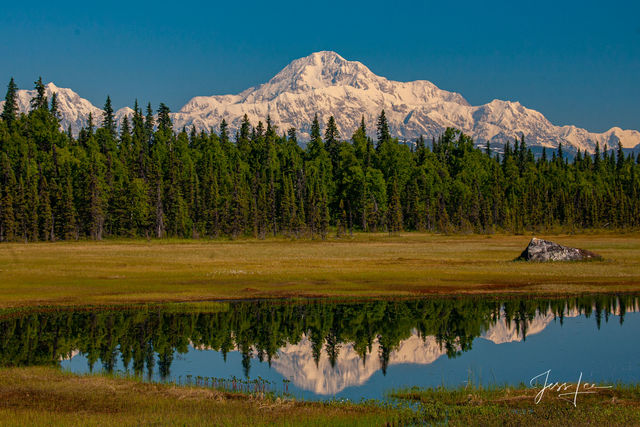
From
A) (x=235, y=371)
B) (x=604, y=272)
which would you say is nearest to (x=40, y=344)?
(x=235, y=371)

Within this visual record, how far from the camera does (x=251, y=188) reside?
15575cm

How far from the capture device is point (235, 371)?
2484cm

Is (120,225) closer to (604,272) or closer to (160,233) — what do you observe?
(160,233)

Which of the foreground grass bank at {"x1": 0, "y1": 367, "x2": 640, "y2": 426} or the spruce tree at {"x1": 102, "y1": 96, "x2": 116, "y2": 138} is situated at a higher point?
the spruce tree at {"x1": 102, "y1": 96, "x2": 116, "y2": 138}

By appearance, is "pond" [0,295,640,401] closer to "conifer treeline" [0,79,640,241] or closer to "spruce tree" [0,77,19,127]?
"conifer treeline" [0,79,640,241]

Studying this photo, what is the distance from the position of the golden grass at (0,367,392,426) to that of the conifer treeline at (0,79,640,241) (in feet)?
346

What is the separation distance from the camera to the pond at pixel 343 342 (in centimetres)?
2398

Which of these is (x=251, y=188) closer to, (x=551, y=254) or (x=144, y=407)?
(x=551, y=254)

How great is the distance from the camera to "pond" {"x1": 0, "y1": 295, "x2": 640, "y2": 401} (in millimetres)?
23984

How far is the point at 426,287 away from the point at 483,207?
12537cm

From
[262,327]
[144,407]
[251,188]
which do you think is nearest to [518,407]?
[144,407]
